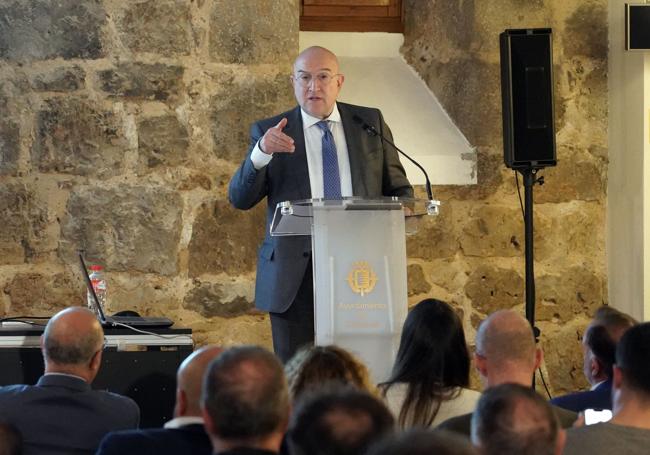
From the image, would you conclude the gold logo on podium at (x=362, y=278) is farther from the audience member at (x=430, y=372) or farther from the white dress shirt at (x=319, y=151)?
the white dress shirt at (x=319, y=151)

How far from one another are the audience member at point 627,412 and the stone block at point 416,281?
311 centimetres

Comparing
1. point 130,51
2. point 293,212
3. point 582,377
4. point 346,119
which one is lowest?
point 582,377

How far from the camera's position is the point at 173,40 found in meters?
5.45

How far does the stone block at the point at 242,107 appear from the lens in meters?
5.50

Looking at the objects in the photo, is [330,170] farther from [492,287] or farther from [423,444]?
[423,444]

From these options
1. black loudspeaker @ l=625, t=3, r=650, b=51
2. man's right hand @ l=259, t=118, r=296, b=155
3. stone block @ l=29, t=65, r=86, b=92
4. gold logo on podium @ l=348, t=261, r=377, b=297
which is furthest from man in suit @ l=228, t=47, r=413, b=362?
black loudspeaker @ l=625, t=3, r=650, b=51

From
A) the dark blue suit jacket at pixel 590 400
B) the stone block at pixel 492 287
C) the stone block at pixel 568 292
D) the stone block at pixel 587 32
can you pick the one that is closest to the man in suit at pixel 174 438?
the dark blue suit jacket at pixel 590 400

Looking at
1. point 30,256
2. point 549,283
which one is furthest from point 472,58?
point 30,256

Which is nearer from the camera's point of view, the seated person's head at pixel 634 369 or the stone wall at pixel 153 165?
the seated person's head at pixel 634 369

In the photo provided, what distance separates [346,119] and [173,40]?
133 centimetres

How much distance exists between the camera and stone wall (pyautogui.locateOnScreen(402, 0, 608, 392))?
596 centimetres

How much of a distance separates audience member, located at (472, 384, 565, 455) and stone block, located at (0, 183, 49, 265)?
3635mm

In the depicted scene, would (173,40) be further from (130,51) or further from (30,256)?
(30,256)

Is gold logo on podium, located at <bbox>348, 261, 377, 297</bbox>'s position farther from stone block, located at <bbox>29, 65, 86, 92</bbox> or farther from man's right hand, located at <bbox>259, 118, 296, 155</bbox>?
stone block, located at <bbox>29, 65, 86, 92</bbox>
